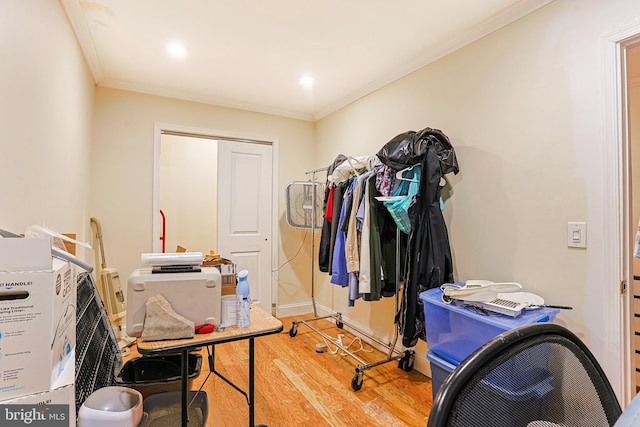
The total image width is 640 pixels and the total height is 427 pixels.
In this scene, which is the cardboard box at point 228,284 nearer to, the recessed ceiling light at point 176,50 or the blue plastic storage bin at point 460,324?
the blue plastic storage bin at point 460,324

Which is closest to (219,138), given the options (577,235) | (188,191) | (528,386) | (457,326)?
(188,191)

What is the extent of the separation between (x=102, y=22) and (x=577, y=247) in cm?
320

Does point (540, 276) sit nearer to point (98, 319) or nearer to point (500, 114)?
point (500, 114)

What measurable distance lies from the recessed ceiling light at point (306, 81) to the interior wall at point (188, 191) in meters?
1.84

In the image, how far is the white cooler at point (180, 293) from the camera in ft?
4.48

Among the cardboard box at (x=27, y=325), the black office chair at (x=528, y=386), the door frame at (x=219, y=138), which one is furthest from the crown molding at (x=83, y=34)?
the black office chair at (x=528, y=386)

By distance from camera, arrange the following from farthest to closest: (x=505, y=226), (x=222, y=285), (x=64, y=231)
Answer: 1. (x=64, y=231)
2. (x=505, y=226)
3. (x=222, y=285)

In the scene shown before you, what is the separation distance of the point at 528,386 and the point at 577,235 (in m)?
1.56

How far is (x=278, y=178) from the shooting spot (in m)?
3.97

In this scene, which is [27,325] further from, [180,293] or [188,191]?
[188,191]

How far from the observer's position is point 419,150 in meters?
2.08

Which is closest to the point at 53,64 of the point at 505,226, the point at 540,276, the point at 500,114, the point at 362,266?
the point at 362,266

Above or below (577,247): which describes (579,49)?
above

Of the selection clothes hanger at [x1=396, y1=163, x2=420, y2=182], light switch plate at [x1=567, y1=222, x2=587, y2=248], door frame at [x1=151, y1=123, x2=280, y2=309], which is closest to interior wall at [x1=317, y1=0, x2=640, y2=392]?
light switch plate at [x1=567, y1=222, x2=587, y2=248]
